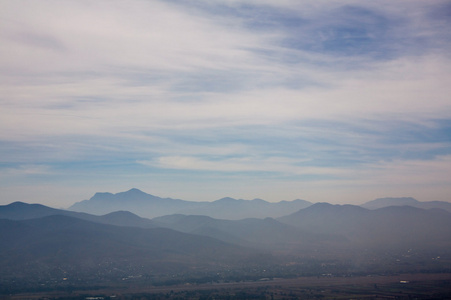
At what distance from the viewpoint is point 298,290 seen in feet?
477

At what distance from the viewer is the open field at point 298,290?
133125 mm

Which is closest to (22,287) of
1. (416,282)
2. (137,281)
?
(137,281)

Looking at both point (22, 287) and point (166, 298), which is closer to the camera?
point (166, 298)

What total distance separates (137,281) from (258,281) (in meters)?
44.8

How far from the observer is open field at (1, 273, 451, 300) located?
5241 inches

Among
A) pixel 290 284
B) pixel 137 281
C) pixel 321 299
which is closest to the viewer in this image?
pixel 321 299

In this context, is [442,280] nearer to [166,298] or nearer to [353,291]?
[353,291]

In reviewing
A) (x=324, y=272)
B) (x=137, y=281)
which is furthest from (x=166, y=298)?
(x=324, y=272)

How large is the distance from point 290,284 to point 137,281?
56500 millimetres

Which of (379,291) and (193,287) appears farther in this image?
(193,287)

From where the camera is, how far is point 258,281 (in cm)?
16988

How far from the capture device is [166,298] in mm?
133625

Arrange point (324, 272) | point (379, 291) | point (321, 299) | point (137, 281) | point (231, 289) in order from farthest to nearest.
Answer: point (324, 272), point (137, 281), point (231, 289), point (379, 291), point (321, 299)

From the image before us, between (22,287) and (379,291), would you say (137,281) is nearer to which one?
(22,287)
